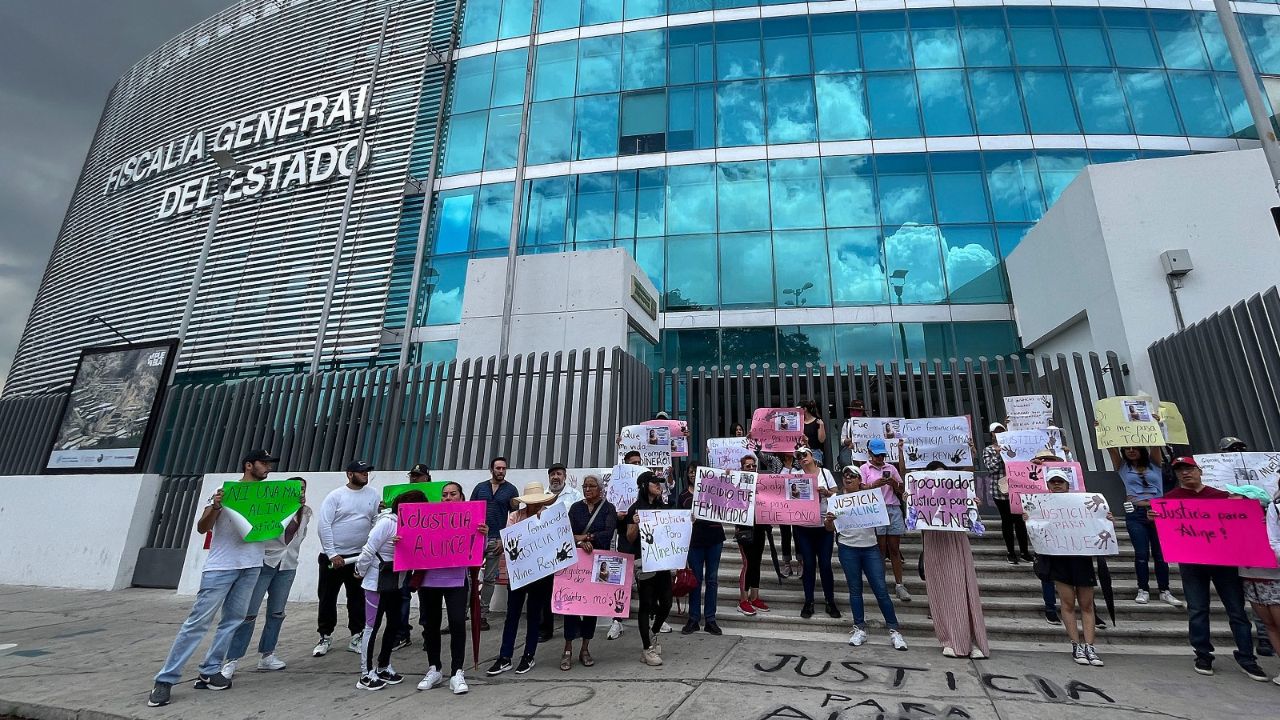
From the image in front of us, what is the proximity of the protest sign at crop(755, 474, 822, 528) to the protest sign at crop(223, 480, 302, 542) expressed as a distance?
4.98 m

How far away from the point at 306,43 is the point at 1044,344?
29.9 meters

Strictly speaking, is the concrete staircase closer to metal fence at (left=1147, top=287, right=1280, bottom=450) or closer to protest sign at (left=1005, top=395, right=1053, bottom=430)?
protest sign at (left=1005, top=395, right=1053, bottom=430)

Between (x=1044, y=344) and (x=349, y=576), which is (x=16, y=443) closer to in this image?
(x=349, y=576)

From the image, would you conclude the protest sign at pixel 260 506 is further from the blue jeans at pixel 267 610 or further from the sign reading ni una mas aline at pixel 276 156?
the sign reading ni una mas aline at pixel 276 156

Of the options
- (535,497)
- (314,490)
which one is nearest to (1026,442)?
(535,497)

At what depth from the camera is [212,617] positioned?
4809 mm

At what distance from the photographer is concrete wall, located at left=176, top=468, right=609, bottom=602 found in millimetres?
9219

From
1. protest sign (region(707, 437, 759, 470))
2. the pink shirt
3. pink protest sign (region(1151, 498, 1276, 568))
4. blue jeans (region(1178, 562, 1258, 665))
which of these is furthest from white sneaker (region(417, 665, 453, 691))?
blue jeans (region(1178, 562, 1258, 665))

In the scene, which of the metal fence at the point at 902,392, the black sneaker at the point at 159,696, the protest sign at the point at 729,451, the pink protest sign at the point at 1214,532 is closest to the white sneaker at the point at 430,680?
the black sneaker at the point at 159,696

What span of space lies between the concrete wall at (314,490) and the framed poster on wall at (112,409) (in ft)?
7.70

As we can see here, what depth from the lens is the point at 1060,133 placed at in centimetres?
1867

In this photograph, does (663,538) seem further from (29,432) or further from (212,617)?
(29,432)

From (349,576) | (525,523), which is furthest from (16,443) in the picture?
(525,523)

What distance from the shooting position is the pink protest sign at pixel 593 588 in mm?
5500
